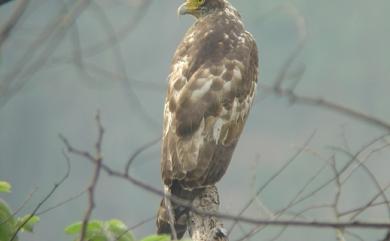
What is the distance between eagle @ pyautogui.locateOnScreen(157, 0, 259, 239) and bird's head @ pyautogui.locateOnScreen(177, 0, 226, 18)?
244 millimetres

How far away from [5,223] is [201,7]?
2.60 m

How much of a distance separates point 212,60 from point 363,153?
1.75 metres

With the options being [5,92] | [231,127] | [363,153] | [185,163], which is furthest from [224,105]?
[5,92]

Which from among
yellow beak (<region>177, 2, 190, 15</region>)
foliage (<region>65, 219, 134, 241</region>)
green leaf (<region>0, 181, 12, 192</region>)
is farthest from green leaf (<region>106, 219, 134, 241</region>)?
yellow beak (<region>177, 2, 190, 15</region>)

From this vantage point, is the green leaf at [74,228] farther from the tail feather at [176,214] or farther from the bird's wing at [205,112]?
the bird's wing at [205,112]

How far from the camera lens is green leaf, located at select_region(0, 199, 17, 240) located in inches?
100

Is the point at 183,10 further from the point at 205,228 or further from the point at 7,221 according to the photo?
the point at 7,221

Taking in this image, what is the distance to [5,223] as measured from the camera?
2.58m

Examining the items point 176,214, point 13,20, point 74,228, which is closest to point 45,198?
point 74,228

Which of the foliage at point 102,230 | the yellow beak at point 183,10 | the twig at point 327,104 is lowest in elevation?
the twig at point 327,104

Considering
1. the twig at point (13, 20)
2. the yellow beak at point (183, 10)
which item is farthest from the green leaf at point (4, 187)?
the yellow beak at point (183, 10)

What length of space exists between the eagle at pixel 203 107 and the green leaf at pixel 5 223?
1.08 meters

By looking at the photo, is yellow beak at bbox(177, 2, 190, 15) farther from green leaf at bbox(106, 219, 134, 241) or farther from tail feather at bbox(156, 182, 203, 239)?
green leaf at bbox(106, 219, 134, 241)

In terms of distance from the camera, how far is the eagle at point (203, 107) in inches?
151
